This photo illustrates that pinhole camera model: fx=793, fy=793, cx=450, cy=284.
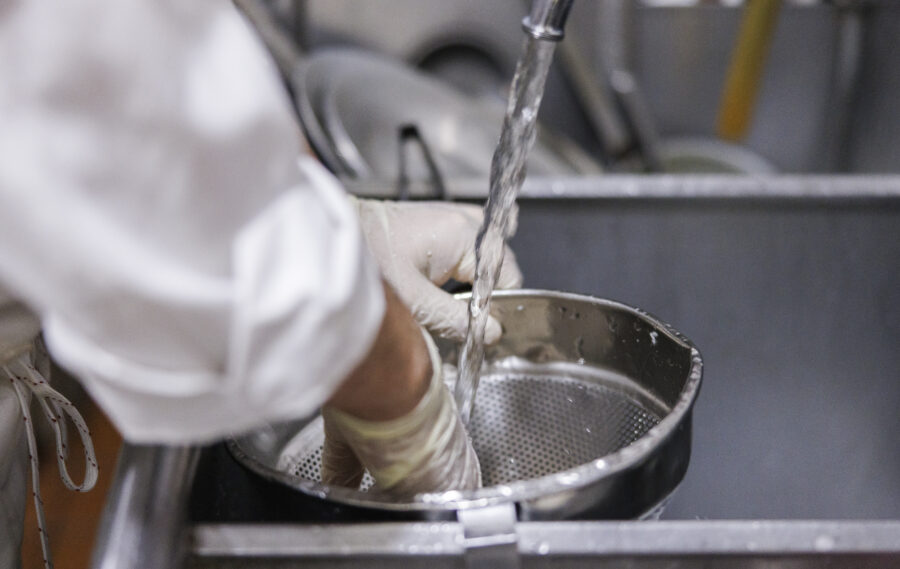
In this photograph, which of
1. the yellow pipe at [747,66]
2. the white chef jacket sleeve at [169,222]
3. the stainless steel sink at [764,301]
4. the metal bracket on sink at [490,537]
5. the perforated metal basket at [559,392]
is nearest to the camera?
the white chef jacket sleeve at [169,222]

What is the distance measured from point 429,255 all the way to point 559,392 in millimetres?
145

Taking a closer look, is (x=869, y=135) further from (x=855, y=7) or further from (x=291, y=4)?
(x=291, y=4)

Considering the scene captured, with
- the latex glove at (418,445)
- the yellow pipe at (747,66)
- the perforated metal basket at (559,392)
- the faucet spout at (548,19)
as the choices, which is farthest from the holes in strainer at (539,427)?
the yellow pipe at (747,66)

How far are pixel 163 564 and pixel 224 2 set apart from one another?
25 centimetres

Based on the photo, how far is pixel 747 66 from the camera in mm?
1278

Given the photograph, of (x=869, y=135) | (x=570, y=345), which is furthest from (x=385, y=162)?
(x=869, y=135)

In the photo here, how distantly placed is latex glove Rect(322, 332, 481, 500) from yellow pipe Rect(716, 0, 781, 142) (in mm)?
1054

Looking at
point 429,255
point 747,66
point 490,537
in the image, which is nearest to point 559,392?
point 429,255

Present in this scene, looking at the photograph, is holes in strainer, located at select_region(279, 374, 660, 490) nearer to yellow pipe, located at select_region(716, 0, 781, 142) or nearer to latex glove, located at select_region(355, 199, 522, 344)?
latex glove, located at select_region(355, 199, 522, 344)

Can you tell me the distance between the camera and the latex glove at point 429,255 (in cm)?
56

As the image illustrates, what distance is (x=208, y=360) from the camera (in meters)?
0.29

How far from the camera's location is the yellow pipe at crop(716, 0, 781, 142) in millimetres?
1250

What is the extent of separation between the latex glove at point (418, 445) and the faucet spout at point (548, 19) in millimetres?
194

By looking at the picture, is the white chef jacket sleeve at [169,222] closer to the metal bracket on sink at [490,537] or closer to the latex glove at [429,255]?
the metal bracket on sink at [490,537]
